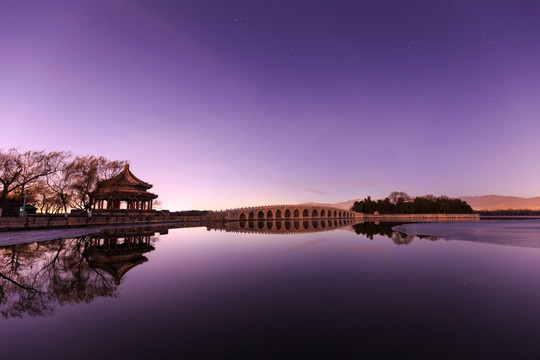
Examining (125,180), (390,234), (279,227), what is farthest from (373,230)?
(125,180)

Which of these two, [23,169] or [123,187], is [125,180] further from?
[23,169]

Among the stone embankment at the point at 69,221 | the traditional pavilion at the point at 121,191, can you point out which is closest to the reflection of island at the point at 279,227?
the stone embankment at the point at 69,221

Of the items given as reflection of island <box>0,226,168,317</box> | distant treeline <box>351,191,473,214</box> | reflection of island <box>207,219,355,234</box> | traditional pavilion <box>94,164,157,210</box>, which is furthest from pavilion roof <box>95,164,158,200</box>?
distant treeline <box>351,191,473,214</box>

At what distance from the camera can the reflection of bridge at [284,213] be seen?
81300 mm

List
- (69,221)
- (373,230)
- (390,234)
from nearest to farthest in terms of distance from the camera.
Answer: (390,234)
(69,221)
(373,230)

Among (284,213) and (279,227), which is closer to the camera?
(279,227)

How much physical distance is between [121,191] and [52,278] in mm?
39173

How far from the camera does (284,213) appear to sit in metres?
103

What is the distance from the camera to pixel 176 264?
12609 mm

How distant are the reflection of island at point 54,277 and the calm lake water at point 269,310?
58 millimetres

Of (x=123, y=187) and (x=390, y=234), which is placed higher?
(x=123, y=187)

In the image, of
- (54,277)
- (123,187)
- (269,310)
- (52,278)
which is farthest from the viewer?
(123,187)

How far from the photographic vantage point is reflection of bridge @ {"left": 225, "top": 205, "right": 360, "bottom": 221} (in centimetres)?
8130

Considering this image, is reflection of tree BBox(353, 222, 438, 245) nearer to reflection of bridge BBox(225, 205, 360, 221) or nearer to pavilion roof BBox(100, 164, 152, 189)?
pavilion roof BBox(100, 164, 152, 189)
